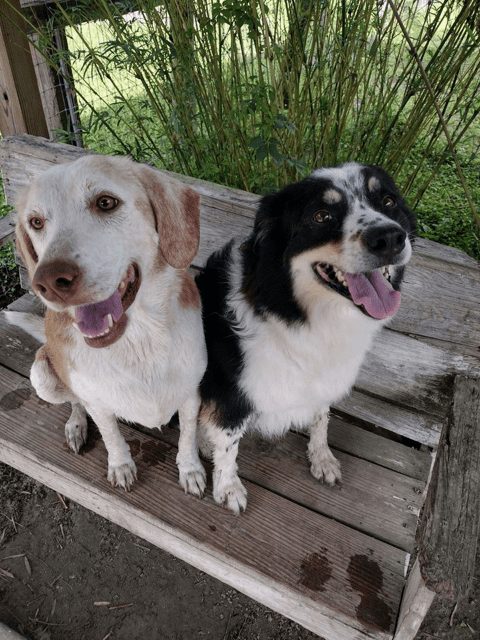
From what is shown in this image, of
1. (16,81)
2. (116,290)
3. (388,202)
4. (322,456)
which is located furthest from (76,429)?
(16,81)

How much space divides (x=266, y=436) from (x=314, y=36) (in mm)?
1634

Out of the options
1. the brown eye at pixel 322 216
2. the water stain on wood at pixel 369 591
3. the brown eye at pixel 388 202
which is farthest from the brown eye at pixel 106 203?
the water stain on wood at pixel 369 591

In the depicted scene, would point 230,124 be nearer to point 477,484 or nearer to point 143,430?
point 143,430

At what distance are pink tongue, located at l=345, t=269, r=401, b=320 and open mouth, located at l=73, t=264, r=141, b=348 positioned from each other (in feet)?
2.13

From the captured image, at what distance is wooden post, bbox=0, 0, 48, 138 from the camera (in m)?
2.14

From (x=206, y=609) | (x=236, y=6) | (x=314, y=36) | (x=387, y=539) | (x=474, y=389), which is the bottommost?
(x=206, y=609)

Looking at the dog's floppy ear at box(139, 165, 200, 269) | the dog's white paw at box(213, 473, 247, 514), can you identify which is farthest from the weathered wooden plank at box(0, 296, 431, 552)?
the dog's floppy ear at box(139, 165, 200, 269)

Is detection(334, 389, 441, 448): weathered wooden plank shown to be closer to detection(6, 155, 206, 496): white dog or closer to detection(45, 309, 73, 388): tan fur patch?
detection(6, 155, 206, 496): white dog

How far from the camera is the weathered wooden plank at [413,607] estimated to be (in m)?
1.29

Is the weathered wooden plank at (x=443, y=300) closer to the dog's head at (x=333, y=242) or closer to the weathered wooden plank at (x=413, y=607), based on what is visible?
the dog's head at (x=333, y=242)

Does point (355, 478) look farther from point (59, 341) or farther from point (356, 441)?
point (59, 341)

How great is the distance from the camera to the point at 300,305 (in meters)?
1.48

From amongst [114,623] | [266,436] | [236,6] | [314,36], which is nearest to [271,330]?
[266,436]

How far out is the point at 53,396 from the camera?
5.67 feet
